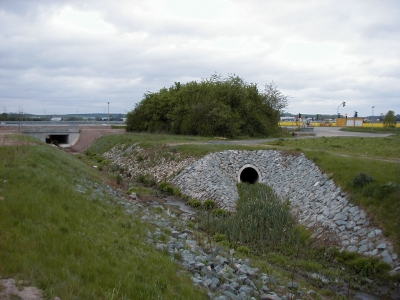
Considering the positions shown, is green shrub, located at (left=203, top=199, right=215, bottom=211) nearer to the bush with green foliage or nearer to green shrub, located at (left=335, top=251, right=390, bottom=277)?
the bush with green foliage

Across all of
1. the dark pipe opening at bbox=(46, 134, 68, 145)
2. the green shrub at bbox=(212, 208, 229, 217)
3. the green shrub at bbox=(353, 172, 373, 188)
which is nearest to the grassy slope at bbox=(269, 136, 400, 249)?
→ the green shrub at bbox=(353, 172, 373, 188)

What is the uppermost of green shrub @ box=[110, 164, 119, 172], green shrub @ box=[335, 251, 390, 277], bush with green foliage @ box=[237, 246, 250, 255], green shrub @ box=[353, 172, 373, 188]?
green shrub @ box=[353, 172, 373, 188]

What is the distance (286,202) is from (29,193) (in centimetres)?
1616

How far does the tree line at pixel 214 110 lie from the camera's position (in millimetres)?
51750

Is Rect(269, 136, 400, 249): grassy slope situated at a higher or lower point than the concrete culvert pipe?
higher

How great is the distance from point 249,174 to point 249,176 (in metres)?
0.38

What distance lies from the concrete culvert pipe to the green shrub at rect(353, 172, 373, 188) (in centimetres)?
1138

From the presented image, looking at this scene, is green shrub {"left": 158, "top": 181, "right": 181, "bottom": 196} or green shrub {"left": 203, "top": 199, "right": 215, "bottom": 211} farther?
green shrub {"left": 158, "top": 181, "right": 181, "bottom": 196}

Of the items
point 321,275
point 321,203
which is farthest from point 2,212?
point 321,203

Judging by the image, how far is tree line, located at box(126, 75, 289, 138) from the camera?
51750 mm

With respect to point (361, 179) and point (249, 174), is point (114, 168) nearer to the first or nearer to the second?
point (249, 174)

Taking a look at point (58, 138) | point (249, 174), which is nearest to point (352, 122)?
point (58, 138)

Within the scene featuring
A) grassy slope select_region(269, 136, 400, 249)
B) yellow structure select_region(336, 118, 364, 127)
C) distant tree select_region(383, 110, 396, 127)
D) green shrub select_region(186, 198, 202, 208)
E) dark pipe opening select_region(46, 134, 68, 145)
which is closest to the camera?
grassy slope select_region(269, 136, 400, 249)

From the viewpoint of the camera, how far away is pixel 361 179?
20469mm
